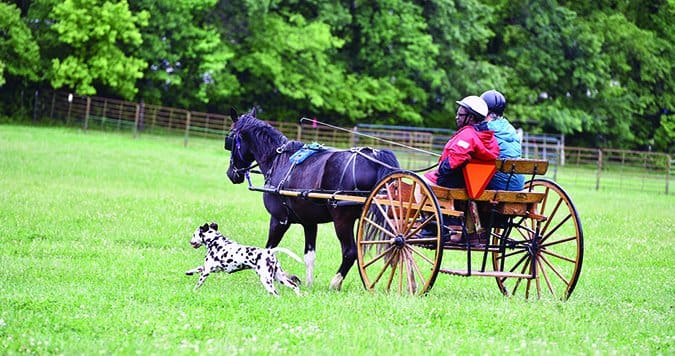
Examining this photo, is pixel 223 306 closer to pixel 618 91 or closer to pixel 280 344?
pixel 280 344

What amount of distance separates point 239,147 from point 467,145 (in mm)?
3886

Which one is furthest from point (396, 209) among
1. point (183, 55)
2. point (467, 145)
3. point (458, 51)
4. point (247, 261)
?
point (458, 51)

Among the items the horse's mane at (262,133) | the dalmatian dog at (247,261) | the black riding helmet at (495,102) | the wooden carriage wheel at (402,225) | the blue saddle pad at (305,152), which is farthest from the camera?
Result: the horse's mane at (262,133)

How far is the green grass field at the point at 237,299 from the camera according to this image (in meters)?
7.39

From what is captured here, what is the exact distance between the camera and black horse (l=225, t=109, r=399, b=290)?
1073 cm

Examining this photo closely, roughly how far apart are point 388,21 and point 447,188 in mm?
40482

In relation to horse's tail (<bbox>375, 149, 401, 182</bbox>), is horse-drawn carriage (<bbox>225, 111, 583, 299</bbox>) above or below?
below

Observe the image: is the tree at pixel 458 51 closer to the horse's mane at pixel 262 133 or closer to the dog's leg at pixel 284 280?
the horse's mane at pixel 262 133

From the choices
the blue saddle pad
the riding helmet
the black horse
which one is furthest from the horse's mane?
the riding helmet

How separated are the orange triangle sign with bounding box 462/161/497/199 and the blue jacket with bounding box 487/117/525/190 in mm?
496

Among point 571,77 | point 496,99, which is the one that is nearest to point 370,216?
point 496,99

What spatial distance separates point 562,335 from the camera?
792 centimetres

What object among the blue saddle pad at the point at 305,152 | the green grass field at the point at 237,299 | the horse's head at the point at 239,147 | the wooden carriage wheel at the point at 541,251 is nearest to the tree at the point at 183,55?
the green grass field at the point at 237,299

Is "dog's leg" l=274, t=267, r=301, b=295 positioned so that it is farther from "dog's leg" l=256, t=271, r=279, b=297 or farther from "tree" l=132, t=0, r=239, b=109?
"tree" l=132, t=0, r=239, b=109
